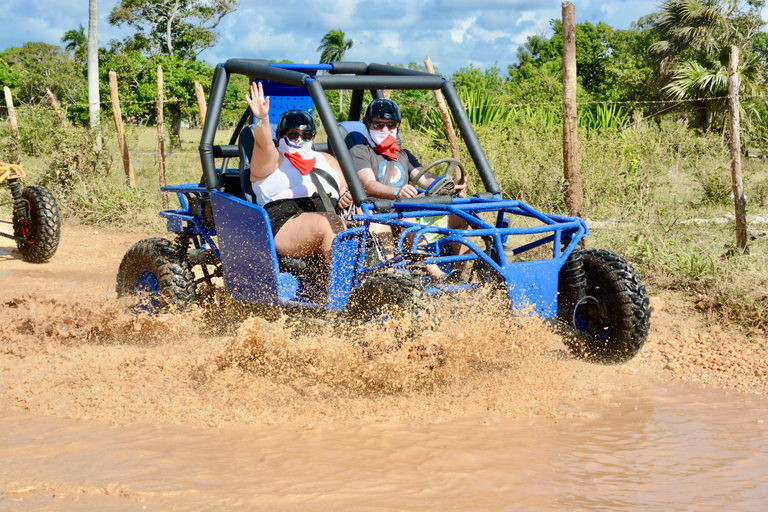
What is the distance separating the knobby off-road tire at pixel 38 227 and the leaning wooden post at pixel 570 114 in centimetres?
516

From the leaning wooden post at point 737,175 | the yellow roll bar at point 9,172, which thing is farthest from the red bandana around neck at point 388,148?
the yellow roll bar at point 9,172

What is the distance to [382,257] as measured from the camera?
3.93 metres

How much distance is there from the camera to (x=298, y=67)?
4.78 m

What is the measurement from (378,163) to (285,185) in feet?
2.14

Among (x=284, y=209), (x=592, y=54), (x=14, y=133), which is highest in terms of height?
(x=592, y=54)

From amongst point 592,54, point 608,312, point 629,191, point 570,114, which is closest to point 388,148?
point 608,312

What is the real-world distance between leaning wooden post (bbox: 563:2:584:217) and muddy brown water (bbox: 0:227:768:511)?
6.58ft

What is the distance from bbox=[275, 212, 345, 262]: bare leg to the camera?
14.1 feet

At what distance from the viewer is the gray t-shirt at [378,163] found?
4.78 metres

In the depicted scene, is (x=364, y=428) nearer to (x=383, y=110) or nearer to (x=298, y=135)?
(x=298, y=135)

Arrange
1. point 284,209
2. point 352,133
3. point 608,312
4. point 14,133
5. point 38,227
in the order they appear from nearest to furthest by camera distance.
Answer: point 608,312, point 284,209, point 352,133, point 38,227, point 14,133

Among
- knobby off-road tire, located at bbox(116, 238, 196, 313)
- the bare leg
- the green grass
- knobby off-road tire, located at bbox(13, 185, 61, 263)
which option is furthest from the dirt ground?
knobby off-road tire, located at bbox(13, 185, 61, 263)

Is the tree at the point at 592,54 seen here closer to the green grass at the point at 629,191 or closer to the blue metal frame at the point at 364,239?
the green grass at the point at 629,191

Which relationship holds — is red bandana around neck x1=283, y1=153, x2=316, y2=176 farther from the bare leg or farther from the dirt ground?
the dirt ground
